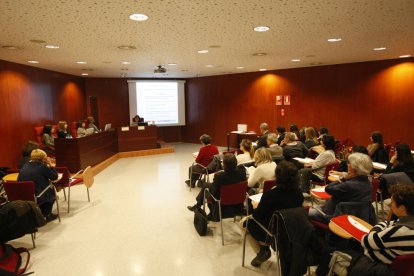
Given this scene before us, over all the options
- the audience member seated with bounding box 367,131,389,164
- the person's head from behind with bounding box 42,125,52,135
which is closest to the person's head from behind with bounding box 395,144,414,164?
the audience member seated with bounding box 367,131,389,164

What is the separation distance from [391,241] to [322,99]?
755 cm

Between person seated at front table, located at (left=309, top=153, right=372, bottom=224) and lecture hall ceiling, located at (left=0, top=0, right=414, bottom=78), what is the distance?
1.74 meters

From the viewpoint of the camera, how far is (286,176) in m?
2.40

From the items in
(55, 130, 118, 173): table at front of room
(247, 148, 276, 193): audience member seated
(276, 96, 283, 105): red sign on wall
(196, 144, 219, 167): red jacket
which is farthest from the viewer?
(276, 96, 283, 105): red sign on wall

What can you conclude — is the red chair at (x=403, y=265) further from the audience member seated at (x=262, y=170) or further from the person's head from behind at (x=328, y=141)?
the person's head from behind at (x=328, y=141)

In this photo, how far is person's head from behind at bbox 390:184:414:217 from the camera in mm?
1831

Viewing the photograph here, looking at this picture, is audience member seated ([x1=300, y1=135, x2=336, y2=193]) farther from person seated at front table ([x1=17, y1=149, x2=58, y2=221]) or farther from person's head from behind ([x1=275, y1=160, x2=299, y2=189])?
person seated at front table ([x1=17, y1=149, x2=58, y2=221])

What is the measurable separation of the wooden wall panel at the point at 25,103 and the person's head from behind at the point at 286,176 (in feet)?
21.4

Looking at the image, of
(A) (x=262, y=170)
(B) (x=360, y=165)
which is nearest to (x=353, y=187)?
(B) (x=360, y=165)

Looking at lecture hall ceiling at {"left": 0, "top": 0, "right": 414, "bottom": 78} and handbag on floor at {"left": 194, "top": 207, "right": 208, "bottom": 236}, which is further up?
lecture hall ceiling at {"left": 0, "top": 0, "right": 414, "bottom": 78}

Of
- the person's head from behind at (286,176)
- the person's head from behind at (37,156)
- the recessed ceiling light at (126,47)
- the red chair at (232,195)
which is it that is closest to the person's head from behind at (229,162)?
the red chair at (232,195)

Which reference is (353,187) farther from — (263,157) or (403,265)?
(263,157)

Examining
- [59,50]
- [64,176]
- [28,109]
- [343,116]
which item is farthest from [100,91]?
[343,116]

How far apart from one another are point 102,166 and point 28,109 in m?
2.46
